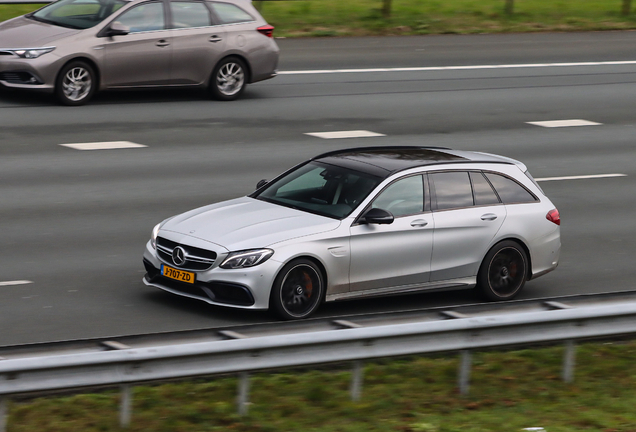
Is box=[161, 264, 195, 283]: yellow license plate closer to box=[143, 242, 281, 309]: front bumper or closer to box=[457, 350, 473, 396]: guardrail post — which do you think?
box=[143, 242, 281, 309]: front bumper

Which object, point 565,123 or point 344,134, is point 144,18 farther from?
point 565,123

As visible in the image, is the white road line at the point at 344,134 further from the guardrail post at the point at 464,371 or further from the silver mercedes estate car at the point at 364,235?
the guardrail post at the point at 464,371

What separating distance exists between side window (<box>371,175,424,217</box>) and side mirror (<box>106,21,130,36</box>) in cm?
944

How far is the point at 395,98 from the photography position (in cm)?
2159

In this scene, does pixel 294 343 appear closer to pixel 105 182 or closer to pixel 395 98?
pixel 105 182

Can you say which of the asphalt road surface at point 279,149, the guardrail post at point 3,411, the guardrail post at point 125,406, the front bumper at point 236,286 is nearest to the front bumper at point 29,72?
the asphalt road surface at point 279,149

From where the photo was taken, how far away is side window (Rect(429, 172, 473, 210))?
36.2ft

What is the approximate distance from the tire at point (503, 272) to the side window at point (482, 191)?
0.44 m

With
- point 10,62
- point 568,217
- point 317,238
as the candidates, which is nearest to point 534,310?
point 317,238

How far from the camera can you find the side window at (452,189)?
11.0 m

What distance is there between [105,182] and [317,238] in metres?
5.63

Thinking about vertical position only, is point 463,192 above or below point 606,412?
above

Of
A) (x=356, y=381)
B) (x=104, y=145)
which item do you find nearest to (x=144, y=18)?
(x=104, y=145)

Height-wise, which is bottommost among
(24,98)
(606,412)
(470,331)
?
(606,412)
